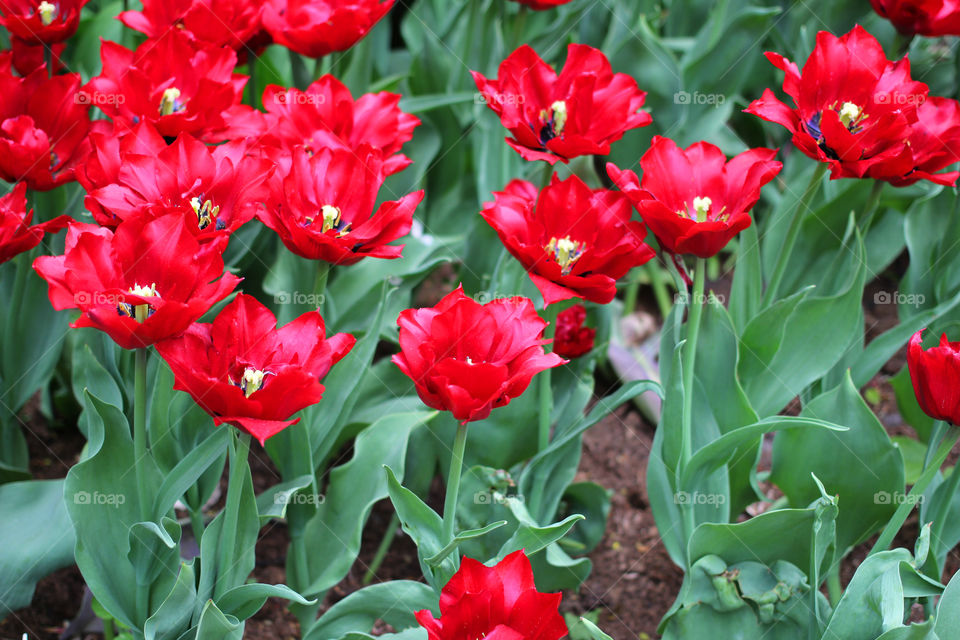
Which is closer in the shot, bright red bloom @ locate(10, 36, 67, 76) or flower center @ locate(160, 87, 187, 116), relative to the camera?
flower center @ locate(160, 87, 187, 116)

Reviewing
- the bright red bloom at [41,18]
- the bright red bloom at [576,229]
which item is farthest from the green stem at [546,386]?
the bright red bloom at [41,18]

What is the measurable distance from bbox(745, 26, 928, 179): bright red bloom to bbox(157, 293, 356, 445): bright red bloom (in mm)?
825

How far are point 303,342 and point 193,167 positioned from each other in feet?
1.27

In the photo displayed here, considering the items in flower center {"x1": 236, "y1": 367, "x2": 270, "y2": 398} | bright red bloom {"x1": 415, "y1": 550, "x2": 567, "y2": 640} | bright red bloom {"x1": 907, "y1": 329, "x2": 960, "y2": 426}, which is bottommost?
bright red bloom {"x1": 415, "y1": 550, "x2": 567, "y2": 640}

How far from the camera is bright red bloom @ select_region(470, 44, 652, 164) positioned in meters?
1.73

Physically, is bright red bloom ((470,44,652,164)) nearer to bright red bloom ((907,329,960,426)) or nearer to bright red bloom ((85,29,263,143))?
bright red bloom ((85,29,263,143))

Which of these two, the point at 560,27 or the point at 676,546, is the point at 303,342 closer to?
the point at 676,546

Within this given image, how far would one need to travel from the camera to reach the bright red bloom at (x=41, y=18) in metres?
1.93

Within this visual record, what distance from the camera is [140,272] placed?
1.33 metres

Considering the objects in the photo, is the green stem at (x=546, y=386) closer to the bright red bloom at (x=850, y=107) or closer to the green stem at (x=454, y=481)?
the green stem at (x=454, y=481)

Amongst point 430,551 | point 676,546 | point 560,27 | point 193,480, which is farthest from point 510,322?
point 560,27

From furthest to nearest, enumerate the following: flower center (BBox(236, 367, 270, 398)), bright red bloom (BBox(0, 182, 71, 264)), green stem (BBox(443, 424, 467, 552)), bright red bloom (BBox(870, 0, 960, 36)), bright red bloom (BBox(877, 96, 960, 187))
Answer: bright red bloom (BBox(870, 0, 960, 36))
bright red bloom (BBox(877, 96, 960, 187))
bright red bloom (BBox(0, 182, 71, 264))
green stem (BBox(443, 424, 467, 552))
flower center (BBox(236, 367, 270, 398))

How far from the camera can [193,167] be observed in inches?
60.5

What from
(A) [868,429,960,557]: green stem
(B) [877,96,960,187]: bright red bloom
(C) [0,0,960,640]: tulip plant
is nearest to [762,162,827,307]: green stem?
(C) [0,0,960,640]: tulip plant
